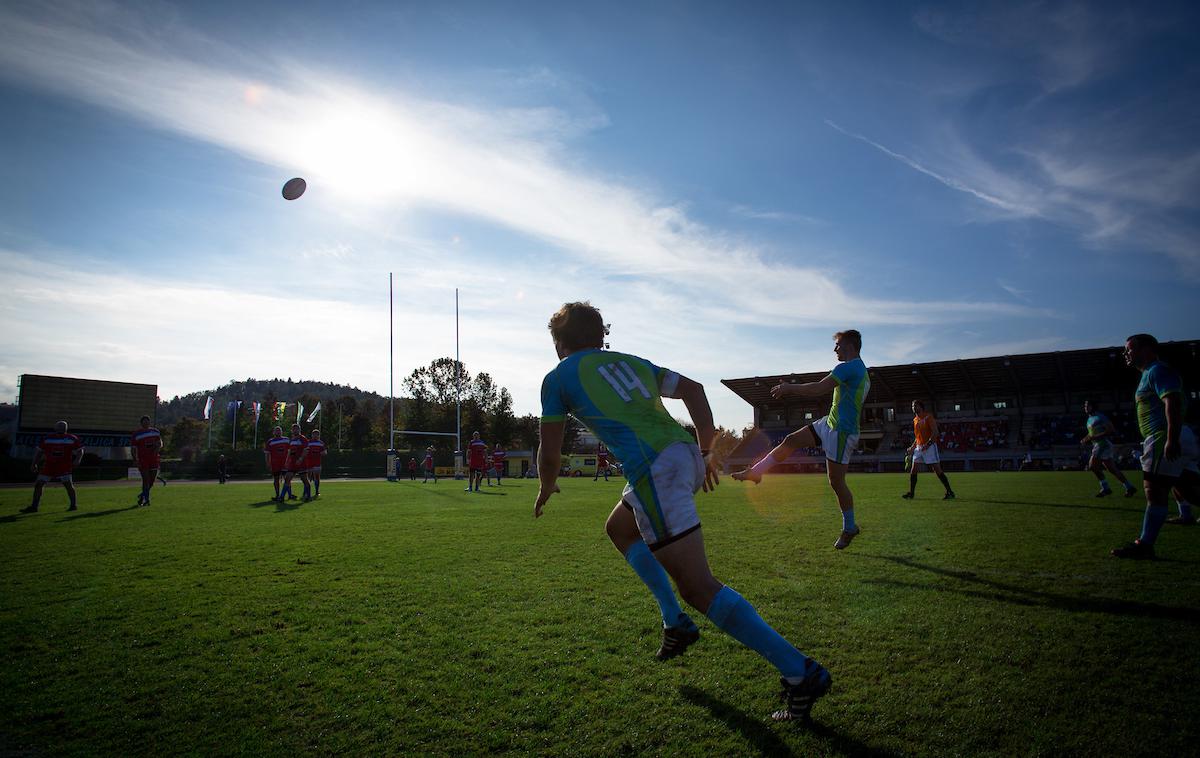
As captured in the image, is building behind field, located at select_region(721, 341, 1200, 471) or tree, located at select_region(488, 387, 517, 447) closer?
building behind field, located at select_region(721, 341, 1200, 471)

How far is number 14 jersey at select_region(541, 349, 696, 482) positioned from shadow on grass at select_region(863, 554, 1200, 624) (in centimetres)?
330

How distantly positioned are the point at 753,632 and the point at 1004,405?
221 ft

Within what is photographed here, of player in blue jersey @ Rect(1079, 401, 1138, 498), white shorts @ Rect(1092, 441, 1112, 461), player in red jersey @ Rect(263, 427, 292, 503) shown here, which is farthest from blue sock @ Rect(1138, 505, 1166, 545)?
player in red jersey @ Rect(263, 427, 292, 503)

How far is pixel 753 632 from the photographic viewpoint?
2699 millimetres

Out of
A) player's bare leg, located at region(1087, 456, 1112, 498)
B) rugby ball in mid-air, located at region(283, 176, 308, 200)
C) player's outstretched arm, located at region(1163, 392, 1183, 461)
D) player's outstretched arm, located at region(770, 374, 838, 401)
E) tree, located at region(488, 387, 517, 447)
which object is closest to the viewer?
player's outstretched arm, located at region(1163, 392, 1183, 461)

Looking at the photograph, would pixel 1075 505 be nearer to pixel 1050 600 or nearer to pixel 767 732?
pixel 1050 600

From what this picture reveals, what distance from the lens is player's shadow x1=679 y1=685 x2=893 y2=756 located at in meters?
2.44

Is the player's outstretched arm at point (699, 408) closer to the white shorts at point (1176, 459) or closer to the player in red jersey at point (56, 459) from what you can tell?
the white shorts at point (1176, 459)

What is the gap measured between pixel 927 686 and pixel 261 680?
11.9 feet

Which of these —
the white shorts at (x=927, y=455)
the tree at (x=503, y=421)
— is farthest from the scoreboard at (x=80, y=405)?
the white shorts at (x=927, y=455)

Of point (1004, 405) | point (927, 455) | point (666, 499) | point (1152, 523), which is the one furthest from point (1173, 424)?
point (1004, 405)

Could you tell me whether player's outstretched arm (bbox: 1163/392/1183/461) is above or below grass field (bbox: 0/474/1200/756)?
above

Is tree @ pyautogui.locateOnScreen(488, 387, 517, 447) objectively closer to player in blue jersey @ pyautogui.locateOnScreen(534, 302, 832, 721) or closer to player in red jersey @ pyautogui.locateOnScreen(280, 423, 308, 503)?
player in red jersey @ pyautogui.locateOnScreen(280, 423, 308, 503)

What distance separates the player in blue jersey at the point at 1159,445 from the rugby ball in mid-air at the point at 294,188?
86.0 ft
